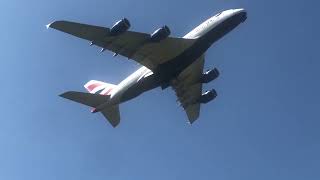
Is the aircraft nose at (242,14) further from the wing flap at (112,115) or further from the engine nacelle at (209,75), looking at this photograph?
the wing flap at (112,115)

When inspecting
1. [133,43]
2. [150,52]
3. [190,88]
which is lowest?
[190,88]

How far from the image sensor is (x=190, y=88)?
67.6 metres

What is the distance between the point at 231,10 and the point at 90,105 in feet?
65.1

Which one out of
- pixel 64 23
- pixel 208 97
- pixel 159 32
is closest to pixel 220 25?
pixel 159 32

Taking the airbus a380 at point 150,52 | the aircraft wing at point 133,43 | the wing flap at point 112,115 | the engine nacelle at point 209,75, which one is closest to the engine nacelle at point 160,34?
the airbus a380 at point 150,52

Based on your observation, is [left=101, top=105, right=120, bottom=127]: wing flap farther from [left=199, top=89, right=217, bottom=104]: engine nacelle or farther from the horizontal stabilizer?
[left=199, top=89, right=217, bottom=104]: engine nacelle

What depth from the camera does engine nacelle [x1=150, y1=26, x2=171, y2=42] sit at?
57500mm

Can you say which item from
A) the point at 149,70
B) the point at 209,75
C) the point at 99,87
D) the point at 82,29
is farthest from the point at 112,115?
the point at 82,29

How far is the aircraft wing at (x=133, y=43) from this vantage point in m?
55.0

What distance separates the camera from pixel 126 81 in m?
62.4

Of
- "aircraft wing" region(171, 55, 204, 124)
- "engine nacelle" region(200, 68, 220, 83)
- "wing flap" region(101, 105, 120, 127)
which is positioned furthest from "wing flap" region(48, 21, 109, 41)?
"engine nacelle" region(200, 68, 220, 83)

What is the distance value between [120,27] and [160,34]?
4.73 metres

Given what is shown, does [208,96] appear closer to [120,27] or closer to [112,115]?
[112,115]

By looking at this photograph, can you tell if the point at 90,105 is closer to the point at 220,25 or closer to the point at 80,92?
the point at 80,92
